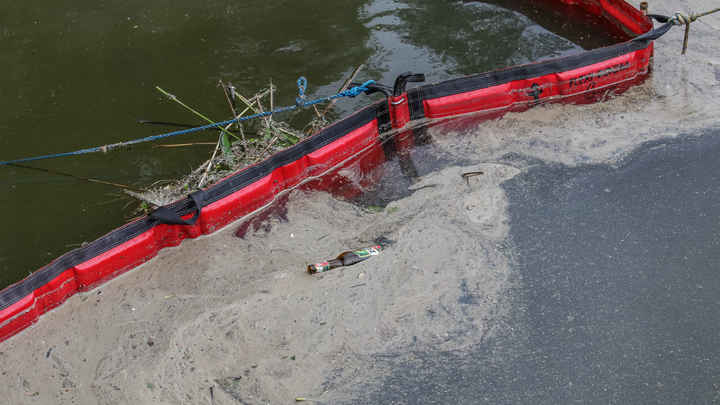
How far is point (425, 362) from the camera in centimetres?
459

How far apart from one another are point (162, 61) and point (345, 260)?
479 centimetres

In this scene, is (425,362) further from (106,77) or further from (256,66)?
(106,77)

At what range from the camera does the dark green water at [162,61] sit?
21.3ft

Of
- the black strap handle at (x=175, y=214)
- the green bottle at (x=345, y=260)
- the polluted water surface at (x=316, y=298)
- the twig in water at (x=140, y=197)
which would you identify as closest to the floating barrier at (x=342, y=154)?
the black strap handle at (x=175, y=214)

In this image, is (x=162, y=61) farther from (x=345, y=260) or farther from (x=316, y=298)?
(x=316, y=298)

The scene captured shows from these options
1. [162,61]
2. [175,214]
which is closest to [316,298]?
[175,214]

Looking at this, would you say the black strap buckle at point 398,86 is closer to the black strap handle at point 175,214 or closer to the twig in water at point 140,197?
the black strap handle at point 175,214

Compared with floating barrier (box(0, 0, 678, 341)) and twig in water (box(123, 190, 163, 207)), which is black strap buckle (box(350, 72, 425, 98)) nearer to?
floating barrier (box(0, 0, 678, 341))

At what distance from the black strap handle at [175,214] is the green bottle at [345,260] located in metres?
1.19

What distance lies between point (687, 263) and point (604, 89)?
9.79 ft

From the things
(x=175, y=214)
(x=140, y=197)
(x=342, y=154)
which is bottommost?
(x=342, y=154)

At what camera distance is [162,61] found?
27.6 feet

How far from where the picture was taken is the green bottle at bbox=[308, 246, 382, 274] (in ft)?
17.1

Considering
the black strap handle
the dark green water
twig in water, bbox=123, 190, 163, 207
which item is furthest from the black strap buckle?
twig in water, bbox=123, 190, 163, 207
